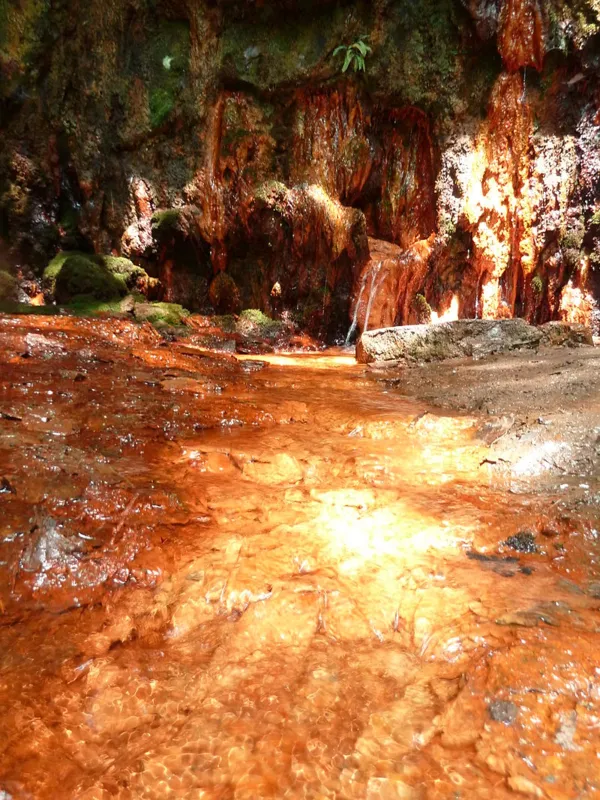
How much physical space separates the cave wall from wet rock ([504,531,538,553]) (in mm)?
9926

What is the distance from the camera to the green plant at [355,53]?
431 inches

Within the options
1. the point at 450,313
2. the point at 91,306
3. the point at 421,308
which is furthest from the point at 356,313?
the point at 91,306

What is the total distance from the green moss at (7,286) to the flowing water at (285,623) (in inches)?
371

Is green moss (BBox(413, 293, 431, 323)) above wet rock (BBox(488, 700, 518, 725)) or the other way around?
above

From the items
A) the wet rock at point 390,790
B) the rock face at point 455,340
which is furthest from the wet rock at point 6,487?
the rock face at point 455,340

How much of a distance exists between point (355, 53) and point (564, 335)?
30.1 ft

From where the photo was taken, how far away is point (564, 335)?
649 centimetres

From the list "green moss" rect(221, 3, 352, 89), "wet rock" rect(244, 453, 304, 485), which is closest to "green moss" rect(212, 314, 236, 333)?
"green moss" rect(221, 3, 352, 89)

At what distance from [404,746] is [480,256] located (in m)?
12.6

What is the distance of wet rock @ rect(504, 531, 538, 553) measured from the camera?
5.62 feet

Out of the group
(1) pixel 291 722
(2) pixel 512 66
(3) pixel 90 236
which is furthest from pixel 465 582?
(2) pixel 512 66

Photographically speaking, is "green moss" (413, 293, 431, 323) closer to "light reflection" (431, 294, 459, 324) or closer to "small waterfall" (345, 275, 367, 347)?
"light reflection" (431, 294, 459, 324)

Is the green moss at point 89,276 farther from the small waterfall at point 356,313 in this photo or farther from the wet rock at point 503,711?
the wet rock at point 503,711

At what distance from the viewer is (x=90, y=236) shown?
11625 mm
